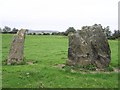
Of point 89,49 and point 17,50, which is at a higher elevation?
point 89,49

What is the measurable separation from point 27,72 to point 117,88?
6.66 m

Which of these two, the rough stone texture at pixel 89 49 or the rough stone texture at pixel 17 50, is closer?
the rough stone texture at pixel 89 49

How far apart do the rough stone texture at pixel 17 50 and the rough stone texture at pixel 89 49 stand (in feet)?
15.3

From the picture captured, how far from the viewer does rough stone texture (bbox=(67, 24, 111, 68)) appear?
87.2 ft

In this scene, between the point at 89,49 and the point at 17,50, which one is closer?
the point at 89,49

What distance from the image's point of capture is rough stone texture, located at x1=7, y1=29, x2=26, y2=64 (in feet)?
92.2

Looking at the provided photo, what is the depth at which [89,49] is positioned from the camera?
27000mm

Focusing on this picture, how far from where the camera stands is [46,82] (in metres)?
20.9

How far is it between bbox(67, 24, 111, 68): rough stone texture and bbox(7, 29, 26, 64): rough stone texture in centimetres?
465

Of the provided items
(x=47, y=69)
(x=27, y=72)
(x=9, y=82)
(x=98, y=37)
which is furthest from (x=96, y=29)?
(x=9, y=82)

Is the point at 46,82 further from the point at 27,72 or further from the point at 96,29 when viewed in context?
the point at 96,29

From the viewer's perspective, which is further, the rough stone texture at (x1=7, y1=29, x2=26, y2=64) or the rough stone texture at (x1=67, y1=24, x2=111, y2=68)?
the rough stone texture at (x1=7, y1=29, x2=26, y2=64)

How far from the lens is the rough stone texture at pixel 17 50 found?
2811cm

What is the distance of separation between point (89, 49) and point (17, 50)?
6.63 m
